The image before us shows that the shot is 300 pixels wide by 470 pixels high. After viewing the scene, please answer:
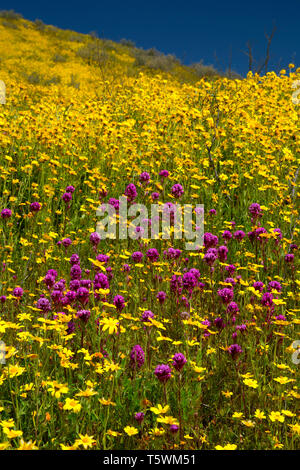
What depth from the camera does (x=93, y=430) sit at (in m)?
2.13

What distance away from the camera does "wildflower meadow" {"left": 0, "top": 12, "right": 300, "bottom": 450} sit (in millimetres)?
2119

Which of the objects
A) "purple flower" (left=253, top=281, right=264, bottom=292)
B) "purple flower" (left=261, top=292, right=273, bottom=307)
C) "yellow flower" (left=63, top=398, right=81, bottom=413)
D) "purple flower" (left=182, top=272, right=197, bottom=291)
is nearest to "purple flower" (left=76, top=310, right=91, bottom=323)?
"yellow flower" (left=63, top=398, right=81, bottom=413)

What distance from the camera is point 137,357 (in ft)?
8.11

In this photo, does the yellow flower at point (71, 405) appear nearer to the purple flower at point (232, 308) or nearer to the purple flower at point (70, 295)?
the purple flower at point (70, 295)

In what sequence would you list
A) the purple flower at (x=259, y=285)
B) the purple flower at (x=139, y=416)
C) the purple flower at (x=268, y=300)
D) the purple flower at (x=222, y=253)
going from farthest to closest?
the purple flower at (x=222, y=253) → the purple flower at (x=259, y=285) → the purple flower at (x=268, y=300) → the purple flower at (x=139, y=416)

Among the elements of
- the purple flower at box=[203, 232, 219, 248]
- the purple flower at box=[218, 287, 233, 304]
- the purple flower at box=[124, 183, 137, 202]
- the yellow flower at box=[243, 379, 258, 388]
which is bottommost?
the yellow flower at box=[243, 379, 258, 388]

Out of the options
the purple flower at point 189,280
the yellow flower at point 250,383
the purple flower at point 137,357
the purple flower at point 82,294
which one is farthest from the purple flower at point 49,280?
the yellow flower at point 250,383

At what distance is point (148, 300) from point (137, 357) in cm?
Answer: 91

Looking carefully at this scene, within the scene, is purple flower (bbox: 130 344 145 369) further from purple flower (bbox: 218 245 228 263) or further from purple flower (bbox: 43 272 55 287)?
purple flower (bbox: 218 245 228 263)

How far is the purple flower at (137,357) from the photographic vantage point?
95.7 inches

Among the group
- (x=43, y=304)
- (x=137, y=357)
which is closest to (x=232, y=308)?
(x=137, y=357)

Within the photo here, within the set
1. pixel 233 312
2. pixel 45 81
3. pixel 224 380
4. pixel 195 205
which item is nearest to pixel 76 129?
pixel 195 205

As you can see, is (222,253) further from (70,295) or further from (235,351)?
(70,295)
